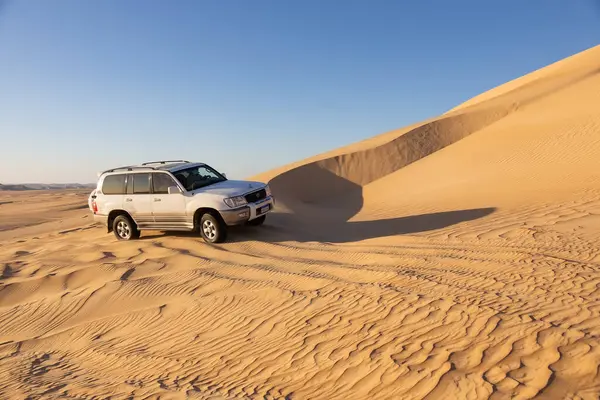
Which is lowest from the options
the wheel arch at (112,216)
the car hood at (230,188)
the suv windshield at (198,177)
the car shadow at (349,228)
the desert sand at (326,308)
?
the desert sand at (326,308)

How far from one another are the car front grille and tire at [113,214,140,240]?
3.15 m

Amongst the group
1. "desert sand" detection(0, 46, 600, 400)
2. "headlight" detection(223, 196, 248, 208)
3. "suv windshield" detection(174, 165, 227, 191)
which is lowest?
"desert sand" detection(0, 46, 600, 400)

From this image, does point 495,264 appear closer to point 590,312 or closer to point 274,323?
point 590,312

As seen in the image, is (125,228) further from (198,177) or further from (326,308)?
(326,308)

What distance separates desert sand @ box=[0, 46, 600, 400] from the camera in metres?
3.75

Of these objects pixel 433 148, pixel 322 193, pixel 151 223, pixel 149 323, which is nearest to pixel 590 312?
pixel 149 323

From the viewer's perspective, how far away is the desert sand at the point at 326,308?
3748 millimetres

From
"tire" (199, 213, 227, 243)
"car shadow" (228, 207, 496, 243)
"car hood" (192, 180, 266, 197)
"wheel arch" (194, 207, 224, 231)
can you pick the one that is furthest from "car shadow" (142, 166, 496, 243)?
"car hood" (192, 180, 266, 197)

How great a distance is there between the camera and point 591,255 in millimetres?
6434

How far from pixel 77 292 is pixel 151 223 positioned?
128 inches

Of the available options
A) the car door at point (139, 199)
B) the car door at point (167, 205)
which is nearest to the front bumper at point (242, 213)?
the car door at point (167, 205)

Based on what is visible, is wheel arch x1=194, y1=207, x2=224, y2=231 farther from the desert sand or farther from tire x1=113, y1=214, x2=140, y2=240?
tire x1=113, y1=214, x2=140, y2=240

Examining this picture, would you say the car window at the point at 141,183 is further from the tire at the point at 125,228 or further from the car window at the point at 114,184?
the tire at the point at 125,228

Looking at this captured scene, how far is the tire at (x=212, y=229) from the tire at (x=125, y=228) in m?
2.02
